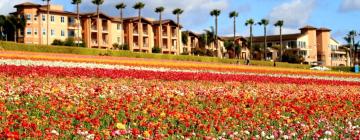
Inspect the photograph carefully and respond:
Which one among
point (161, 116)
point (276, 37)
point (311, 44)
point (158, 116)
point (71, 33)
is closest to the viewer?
point (161, 116)

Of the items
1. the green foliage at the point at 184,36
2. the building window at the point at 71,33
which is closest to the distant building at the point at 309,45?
the green foliage at the point at 184,36

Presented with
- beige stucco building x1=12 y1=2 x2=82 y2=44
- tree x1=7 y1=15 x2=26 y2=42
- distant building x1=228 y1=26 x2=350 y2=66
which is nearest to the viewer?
tree x1=7 y1=15 x2=26 y2=42

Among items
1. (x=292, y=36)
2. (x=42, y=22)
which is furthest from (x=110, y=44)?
(x=292, y=36)

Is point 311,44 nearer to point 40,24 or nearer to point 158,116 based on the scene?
point 40,24

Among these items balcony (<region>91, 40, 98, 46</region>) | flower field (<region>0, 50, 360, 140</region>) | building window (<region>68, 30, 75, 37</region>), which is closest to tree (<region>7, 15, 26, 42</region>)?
building window (<region>68, 30, 75, 37</region>)

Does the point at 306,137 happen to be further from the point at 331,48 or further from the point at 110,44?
the point at 331,48

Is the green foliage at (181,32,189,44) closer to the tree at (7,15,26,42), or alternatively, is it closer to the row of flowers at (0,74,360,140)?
the tree at (7,15,26,42)

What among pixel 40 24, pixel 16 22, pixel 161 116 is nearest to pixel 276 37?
pixel 40 24

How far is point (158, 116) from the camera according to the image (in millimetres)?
11477

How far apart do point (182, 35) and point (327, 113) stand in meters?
103

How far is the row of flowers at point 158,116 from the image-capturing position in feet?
29.1

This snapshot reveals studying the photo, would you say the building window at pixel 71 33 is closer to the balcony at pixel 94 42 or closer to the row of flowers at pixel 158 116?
the balcony at pixel 94 42

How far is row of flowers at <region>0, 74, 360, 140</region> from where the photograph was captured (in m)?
Answer: 8.88

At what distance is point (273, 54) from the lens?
130 meters
